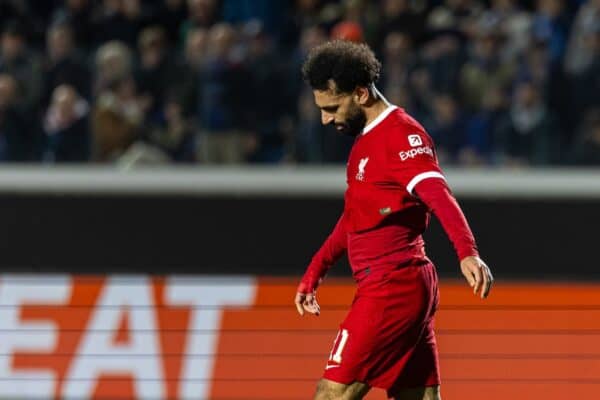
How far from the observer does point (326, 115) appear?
203 inches

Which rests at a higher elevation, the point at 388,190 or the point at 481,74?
the point at 388,190

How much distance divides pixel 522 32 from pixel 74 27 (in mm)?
3654

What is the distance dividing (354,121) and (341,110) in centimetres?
7

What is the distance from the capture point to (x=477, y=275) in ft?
15.1

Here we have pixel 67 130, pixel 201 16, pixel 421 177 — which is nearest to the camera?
pixel 421 177

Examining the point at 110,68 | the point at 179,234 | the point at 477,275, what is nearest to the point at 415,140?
the point at 477,275

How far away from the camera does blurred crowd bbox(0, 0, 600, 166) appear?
9.52 m

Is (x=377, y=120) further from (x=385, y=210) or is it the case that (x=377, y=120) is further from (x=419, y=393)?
(x=419, y=393)

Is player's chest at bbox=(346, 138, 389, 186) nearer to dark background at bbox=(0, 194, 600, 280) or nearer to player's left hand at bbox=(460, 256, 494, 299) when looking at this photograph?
player's left hand at bbox=(460, 256, 494, 299)

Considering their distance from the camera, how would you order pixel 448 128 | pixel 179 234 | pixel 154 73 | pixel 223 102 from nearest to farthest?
1. pixel 179 234
2. pixel 448 128
3. pixel 223 102
4. pixel 154 73

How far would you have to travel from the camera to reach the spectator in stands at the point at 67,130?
30.7ft

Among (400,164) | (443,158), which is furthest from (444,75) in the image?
(400,164)

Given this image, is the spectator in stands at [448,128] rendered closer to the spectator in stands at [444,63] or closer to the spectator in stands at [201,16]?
the spectator in stands at [444,63]

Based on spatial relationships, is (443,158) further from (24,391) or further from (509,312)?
(24,391)
